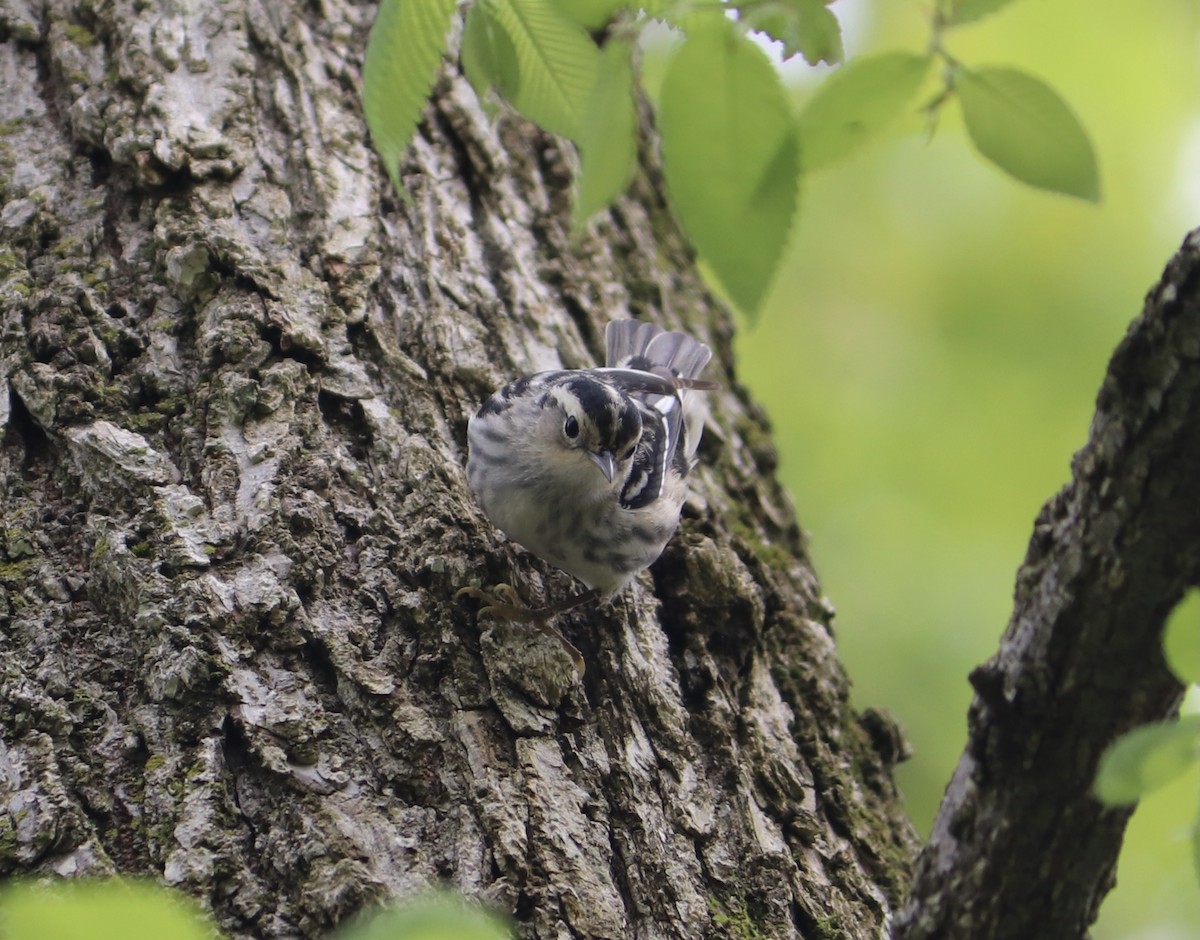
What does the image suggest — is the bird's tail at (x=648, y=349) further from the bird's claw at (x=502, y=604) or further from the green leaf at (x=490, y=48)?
the green leaf at (x=490, y=48)

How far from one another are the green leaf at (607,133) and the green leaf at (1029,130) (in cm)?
46

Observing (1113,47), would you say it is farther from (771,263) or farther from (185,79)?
(771,263)

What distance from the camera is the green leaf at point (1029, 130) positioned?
156 centimetres

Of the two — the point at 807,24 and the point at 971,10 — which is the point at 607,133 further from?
the point at 971,10

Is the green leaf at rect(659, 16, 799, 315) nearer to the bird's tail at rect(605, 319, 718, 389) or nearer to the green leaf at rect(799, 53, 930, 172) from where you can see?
the green leaf at rect(799, 53, 930, 172)

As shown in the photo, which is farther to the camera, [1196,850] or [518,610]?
[518,610]

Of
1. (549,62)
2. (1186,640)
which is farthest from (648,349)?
(1186,640)

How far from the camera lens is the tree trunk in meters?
2.14

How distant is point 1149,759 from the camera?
116 centimetres

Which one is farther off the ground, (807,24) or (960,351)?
(960,351)

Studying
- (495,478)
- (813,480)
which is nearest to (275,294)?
(495,478)

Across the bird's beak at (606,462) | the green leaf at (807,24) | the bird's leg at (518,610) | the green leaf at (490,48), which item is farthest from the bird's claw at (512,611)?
the green leaf at (807,24)

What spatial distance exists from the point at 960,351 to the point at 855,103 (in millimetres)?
4696

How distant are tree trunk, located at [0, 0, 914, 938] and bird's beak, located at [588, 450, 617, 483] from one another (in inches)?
10.9
